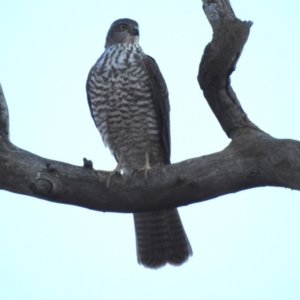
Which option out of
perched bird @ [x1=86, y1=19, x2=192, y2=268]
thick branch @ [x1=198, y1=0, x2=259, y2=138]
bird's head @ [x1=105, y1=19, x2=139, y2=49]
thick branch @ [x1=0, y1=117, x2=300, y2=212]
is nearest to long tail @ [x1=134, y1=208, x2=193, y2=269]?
perched bird @ [x1=86, y1=19, x2=192, y2=268]

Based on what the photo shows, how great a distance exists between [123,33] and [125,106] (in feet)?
4.47

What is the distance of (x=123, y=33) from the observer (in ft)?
25.0

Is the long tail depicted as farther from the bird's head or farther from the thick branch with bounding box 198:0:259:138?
the bird's head

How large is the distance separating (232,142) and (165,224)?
2276 millimetres

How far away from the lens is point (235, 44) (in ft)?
16.0

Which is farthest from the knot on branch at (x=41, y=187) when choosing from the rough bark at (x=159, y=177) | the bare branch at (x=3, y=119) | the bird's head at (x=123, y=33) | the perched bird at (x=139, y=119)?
the bird's head at (x=123, y=33)

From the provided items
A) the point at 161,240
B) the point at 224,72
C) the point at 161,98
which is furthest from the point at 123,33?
the point at 224,72

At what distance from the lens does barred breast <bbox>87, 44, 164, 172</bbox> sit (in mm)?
6656

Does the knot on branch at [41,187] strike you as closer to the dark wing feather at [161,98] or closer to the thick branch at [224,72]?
the thick branch at [224,72]

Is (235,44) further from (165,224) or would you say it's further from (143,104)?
(165,224)

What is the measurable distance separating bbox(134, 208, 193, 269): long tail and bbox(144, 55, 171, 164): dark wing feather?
783 millimetres

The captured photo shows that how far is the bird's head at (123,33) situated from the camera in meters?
7.52

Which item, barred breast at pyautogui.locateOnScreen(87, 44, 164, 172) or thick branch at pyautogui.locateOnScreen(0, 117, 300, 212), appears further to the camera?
barred breast at pyautogui.locateOnScreen(87, 44, 164, 172)

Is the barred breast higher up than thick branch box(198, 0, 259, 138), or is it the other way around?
the barred breast
